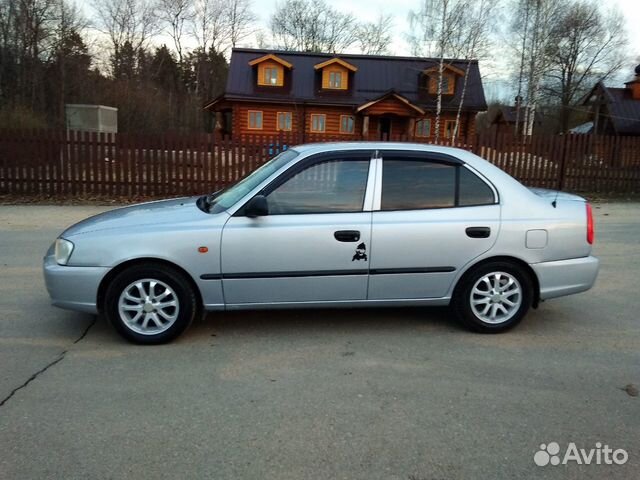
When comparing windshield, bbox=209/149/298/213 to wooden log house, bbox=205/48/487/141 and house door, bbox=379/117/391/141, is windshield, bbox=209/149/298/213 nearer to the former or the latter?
wooden log house, bbox=205/48/487/141

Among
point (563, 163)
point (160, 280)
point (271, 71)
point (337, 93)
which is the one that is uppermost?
point (271, 71)

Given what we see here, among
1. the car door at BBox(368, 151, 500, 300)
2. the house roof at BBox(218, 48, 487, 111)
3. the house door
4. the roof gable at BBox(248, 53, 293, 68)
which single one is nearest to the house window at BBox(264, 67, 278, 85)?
the roof gable at BBox(248, 53, 293, 68)

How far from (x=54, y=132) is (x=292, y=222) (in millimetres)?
10301

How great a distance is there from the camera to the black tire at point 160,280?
14.0 feet

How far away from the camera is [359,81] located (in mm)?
34406

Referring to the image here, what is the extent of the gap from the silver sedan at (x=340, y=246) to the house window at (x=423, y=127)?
31090 mm

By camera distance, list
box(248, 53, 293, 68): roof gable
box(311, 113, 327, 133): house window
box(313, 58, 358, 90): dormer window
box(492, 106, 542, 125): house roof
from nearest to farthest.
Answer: box(248, 53, 293, 68): roof gable
box(313, 58, 358, 90): dormer window
box(311, 113, 327, 133): house window
box(492, 106, 542, 125): house roof

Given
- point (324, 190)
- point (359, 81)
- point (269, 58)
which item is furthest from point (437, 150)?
point (359, 81)

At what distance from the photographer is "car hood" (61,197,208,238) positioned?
4.42m

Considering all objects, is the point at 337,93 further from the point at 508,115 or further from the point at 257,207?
the point at 508,115

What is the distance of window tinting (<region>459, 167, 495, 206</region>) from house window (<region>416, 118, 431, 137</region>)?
3109cm

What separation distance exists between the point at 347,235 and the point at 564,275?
1.94 metres

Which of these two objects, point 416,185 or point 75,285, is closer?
point 75,285

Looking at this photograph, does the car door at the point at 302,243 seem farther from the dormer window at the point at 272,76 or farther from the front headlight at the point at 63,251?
the dormer window at the point at 272,76
